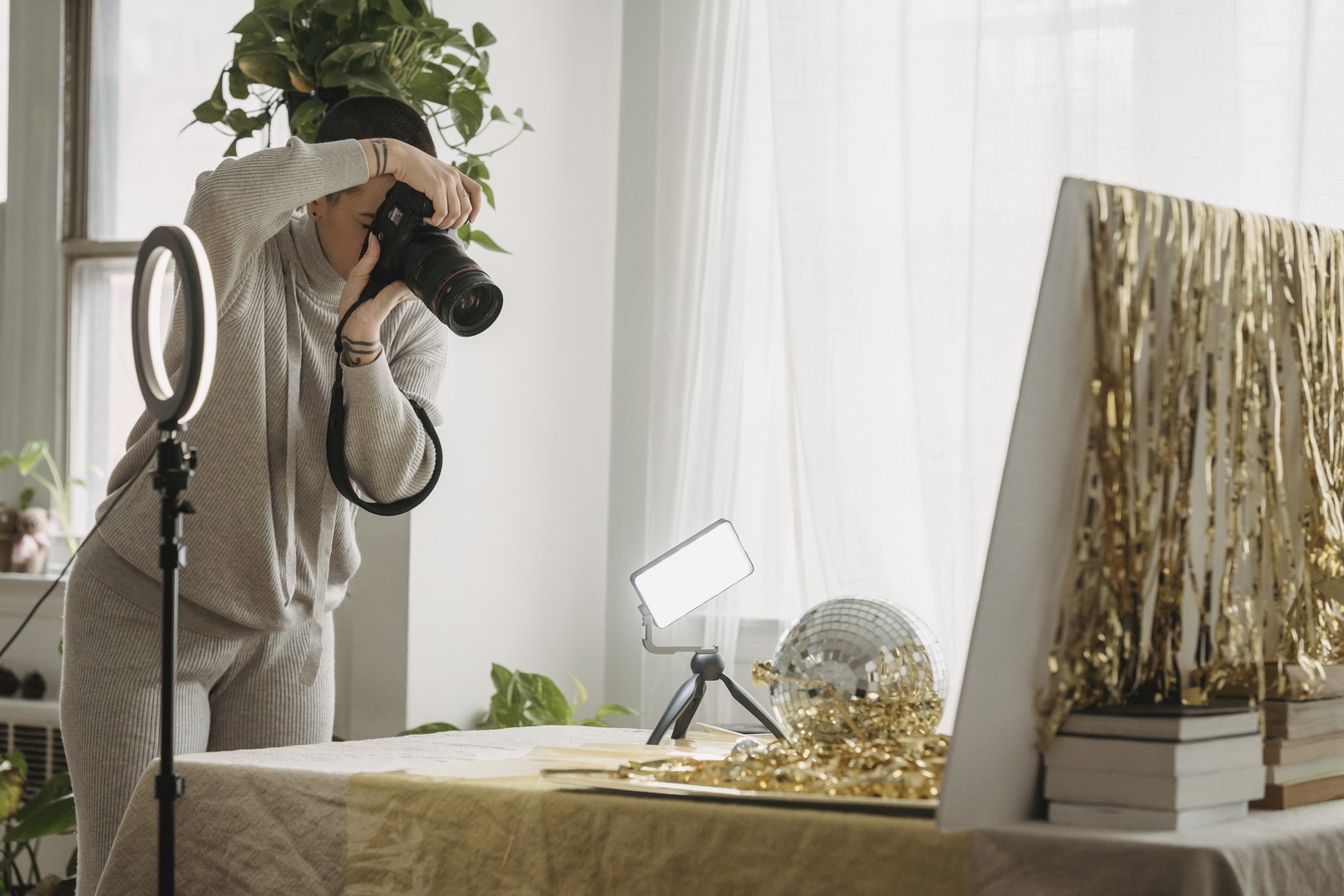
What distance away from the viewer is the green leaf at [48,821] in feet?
6.57

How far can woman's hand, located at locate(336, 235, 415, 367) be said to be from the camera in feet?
3.83

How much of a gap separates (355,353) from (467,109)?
2.56ft

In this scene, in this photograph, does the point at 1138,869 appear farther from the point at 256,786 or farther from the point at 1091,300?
the point at 256,786

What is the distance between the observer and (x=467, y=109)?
72.5 inches

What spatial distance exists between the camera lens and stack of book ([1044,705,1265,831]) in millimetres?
585

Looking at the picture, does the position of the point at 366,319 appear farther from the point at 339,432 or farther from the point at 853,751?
the point at 853,751

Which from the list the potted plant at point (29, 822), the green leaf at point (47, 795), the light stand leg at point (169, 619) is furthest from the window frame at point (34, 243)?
the light stand leg at point (169, 619)

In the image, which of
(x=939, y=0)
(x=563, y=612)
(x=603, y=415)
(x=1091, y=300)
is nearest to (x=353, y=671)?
(x=563, y=612)

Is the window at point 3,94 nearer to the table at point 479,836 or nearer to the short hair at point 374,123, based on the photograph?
the short hair at point 374,123

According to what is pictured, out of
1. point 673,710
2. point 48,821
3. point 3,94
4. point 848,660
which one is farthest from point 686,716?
point 3,94

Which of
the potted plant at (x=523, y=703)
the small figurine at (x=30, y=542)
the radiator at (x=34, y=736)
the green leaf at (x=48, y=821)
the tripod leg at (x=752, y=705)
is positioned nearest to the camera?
the tripod leg at (x=752, y=705)

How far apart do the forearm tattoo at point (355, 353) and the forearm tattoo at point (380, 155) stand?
16 centimetres

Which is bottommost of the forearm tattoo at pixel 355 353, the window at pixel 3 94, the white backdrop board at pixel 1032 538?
the white backdrop board at pixel 1032 538

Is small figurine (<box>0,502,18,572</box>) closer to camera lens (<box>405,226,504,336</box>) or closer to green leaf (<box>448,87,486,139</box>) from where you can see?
green leaf (<box>448,87,486,139</box>)
